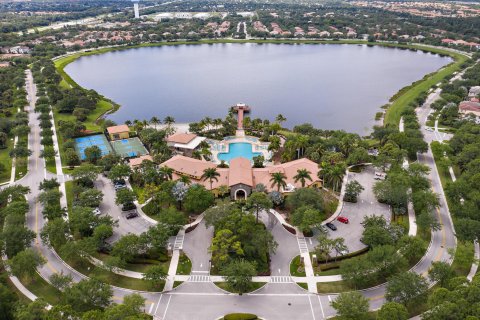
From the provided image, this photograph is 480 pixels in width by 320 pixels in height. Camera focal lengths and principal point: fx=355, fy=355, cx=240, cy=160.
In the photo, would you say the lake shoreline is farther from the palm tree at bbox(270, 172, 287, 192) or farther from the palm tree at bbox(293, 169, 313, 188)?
the palm tree at bbox(270, 172, 287, 192)

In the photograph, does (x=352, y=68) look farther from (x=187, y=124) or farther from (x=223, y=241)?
(x=223, y=241)

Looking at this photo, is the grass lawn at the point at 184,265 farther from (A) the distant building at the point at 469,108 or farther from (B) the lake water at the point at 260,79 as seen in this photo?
(A) the distant building at the point at 469,108

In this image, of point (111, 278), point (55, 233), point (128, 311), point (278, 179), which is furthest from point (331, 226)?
point (55, 233)

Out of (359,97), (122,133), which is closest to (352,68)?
(359,97)

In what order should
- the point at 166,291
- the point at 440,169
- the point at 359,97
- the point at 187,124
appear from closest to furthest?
the point at 166,291
the point at 440,169
the point at 187,124
the point at 359,97

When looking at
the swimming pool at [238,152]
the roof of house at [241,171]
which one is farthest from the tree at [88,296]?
the swimming pool at [238,152]

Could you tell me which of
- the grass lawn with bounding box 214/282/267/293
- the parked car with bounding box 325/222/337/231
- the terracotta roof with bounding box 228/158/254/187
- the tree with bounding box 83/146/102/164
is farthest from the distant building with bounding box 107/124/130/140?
the parked car with bounding box 325/222/337/231
